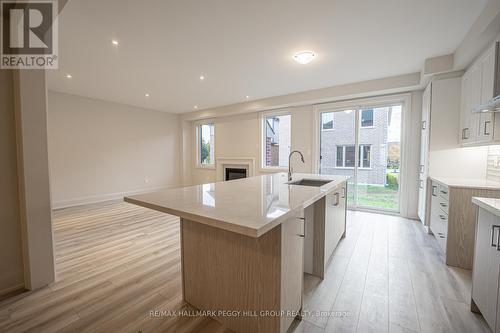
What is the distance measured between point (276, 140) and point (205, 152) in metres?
2.87

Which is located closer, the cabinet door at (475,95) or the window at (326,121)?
the cabinet door at (475,95)

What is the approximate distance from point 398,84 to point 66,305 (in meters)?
5.40

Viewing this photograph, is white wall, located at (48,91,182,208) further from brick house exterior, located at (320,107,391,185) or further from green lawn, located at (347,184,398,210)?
green lawn, located at (347,184,398,210)

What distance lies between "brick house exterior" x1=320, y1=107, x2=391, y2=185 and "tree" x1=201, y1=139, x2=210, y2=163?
404cm

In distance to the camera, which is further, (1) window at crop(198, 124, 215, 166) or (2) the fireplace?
(1) window at crop(198, 124, 215, 166)

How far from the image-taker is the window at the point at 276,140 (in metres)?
5.69

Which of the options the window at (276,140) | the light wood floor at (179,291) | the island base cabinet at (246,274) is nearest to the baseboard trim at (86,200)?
the light wood floor at (179,291)

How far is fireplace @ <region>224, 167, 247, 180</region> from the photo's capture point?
21.3ft

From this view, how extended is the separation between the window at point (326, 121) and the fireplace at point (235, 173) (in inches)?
102

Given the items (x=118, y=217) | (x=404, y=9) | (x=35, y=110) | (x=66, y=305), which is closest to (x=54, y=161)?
(x=118, y=217)

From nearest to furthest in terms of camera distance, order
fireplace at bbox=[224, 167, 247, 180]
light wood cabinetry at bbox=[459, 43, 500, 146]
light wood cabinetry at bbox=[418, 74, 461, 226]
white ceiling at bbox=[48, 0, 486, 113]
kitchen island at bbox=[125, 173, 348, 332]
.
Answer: kitchen island at bbox=[125, 173, 348, 332] < white ceiling at bbox=[48, 0, 486, 113] < light wood cabinetry at bbox=[459, 43, 500, 146] < light wood cabinetry at bbox=[418, 74, 461, 226] < fireplace at bbox=[224, 167, 247, 180]

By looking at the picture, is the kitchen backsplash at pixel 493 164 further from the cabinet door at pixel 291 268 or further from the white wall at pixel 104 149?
the white wall at pixel 104 149

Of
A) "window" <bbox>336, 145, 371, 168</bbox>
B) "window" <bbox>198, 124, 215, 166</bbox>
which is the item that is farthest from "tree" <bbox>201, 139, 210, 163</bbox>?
"window" <bbox>336, 145, 371, 168</bbox>

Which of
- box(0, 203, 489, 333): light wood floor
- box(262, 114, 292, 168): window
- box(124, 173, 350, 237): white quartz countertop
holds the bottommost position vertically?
box(0, 203, 489, 333): light wood floor
